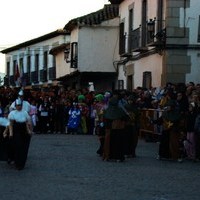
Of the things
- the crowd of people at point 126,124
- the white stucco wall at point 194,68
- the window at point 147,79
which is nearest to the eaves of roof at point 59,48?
the window at point 147,79

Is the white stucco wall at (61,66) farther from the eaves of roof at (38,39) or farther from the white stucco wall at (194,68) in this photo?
the white stucco wall at (194,68)

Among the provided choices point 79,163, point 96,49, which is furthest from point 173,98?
point 96,49

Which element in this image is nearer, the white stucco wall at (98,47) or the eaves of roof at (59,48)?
the white stucco wall at (98,47)

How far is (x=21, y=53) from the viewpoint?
218 ft

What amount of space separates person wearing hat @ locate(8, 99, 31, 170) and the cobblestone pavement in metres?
0.42

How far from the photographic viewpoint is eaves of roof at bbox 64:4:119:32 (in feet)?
129

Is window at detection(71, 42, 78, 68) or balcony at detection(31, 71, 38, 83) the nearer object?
window at detection(71, 42, 78, 68)

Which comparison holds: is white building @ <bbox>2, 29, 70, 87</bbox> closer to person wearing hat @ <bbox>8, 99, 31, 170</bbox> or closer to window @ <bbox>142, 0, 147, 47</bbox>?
window @ <bbox>142, 0, 147, 47</bbox>

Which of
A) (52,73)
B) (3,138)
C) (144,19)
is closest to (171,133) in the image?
(3,138)

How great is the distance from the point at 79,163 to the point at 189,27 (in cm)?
1260

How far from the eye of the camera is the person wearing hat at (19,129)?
51.7 feet

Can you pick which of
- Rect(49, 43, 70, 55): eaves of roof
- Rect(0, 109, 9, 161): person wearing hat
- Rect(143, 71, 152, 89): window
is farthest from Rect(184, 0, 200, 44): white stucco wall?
Rect(49, 43, 70, 55): eaves of roof

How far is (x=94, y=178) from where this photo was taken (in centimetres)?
1384

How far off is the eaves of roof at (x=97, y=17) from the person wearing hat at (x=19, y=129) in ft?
76.7
